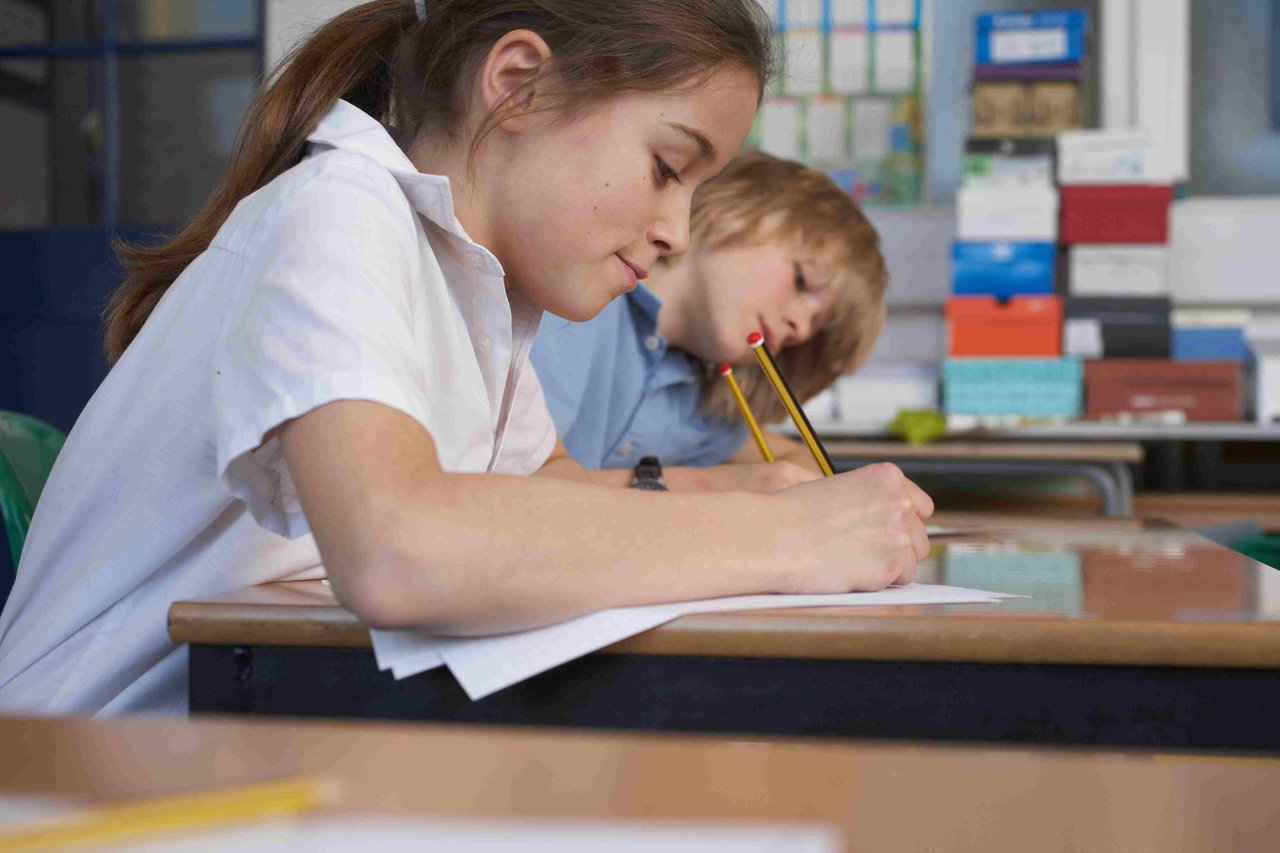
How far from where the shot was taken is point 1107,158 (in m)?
2.96

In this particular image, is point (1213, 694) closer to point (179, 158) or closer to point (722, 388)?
point (722, 388)

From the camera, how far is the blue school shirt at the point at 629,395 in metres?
1.60

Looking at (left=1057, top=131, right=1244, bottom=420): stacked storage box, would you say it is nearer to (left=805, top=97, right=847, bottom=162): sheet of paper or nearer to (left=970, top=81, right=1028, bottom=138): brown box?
(left=970, top=81, right=1028, bottom=138): brown box

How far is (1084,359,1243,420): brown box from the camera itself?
2.92m

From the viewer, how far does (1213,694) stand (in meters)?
0.67

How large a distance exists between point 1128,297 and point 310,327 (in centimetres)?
265

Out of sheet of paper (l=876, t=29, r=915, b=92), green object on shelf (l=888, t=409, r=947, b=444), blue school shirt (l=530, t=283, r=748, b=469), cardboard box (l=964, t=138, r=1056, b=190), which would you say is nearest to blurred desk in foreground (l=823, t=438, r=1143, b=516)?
green object on shelf (l=888, t=409, r=947, b=444)

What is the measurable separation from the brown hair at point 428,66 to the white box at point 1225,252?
245cm

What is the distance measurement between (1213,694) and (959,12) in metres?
3.27

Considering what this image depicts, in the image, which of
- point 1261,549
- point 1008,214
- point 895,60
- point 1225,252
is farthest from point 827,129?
point 1261,549

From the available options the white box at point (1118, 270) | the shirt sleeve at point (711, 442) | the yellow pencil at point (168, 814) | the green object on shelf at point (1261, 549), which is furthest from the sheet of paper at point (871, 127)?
the yellow pencil at point (168, 814)

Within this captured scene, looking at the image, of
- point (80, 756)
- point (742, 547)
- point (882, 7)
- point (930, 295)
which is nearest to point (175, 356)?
point (742, 547)

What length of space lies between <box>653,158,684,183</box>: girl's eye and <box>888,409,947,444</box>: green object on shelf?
1.92m

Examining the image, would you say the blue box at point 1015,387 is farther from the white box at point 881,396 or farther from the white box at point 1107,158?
the white box at point 1107,158
